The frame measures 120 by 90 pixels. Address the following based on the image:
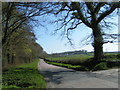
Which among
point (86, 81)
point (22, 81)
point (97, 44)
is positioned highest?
point (97, 44)

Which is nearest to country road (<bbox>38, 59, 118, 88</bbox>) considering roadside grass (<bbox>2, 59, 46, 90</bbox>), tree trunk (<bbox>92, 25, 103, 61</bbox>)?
roadside grass (<bbox>2, 59, 46, 90</bbox>)

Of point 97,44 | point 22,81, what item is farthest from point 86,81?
point 97,44

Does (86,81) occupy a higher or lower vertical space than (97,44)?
lower

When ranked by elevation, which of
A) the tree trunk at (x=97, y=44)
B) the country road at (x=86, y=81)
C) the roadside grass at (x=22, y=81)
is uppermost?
the tree trunk at (x=97, y=44)

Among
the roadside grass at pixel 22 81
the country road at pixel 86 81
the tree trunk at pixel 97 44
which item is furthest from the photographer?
the tree trunk at pixel 97 44

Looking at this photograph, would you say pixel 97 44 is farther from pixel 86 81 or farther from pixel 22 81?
pixel 22 81

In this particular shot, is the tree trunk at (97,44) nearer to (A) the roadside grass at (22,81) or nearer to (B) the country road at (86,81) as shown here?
(B) the country road at (86,81)

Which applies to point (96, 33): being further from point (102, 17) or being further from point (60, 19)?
point (60, 19)

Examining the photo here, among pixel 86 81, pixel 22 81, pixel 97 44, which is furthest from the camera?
pixel 97 44

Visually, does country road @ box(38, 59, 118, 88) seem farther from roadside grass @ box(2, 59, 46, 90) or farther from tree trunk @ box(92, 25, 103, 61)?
tree trunk @ box(92, 25, 103, 61)

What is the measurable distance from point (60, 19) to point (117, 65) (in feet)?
31.9

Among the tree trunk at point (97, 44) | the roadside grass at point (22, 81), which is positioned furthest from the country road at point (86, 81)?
the tree trunk at point (97, 44)

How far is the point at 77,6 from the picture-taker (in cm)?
1841

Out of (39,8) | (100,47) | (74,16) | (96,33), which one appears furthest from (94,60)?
(39,8)
